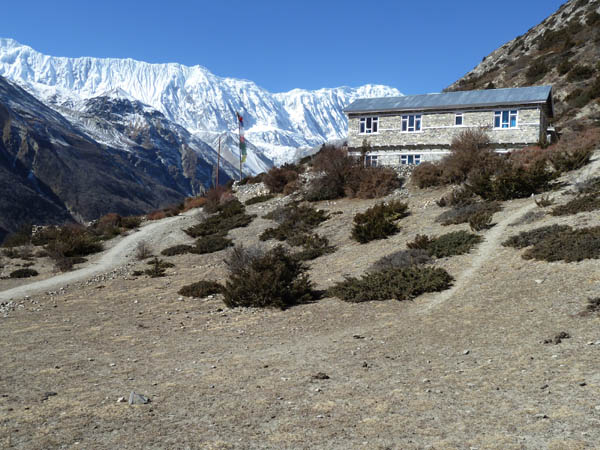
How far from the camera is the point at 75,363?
884 centimetres

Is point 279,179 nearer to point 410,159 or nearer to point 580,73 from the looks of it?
point 410,159

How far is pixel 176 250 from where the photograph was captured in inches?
1022

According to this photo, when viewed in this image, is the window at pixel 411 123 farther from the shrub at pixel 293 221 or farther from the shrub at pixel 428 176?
the shrub at pixel 293 221

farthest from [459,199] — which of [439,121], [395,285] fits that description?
[439,121]

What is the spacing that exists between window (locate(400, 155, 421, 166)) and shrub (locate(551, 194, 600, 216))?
2078cm

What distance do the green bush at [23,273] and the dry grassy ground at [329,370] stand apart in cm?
840

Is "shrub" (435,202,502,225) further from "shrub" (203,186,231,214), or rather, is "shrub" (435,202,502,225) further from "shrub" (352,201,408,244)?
"shrub" (203,186,231,214)

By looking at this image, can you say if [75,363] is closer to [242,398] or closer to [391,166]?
[242,398]

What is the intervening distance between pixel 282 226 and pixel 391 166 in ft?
38.2

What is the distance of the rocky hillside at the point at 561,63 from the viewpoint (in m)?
45.1

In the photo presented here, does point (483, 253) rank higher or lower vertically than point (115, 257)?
higher

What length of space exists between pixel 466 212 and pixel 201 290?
11.7m

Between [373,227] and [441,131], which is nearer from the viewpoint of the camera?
[373,227]

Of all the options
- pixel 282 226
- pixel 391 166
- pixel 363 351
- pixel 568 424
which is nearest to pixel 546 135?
pixel 391 166
